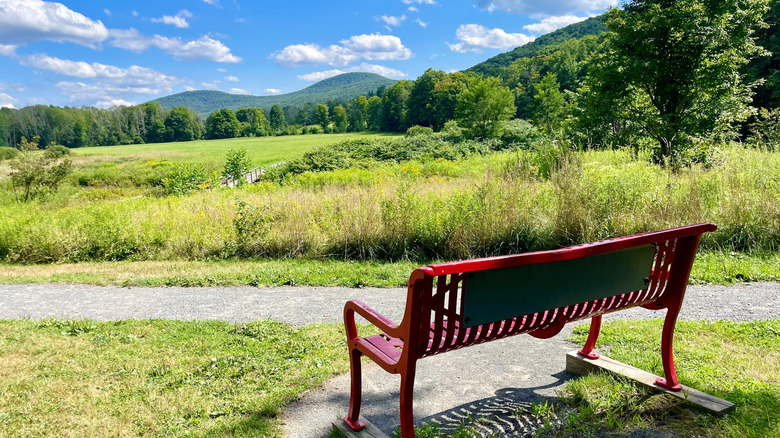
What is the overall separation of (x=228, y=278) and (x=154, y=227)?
3631mm

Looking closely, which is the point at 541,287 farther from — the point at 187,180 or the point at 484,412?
the point at 187,180

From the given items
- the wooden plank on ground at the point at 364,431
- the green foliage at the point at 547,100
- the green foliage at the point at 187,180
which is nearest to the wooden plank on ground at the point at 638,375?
the wooden plank on ground at the point at 364,431

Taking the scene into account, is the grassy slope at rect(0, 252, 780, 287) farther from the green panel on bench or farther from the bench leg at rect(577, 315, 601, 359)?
the green panel on bench

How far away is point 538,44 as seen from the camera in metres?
136

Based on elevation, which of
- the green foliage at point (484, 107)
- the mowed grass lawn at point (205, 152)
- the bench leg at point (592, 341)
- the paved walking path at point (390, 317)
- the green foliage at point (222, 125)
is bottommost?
the paved walking path at point (390, 317)

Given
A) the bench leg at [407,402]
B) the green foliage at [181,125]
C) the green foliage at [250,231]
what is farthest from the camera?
the green foliage at [181,125]

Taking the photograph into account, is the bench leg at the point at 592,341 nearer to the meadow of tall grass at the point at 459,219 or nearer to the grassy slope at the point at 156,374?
the grassy slope at the point at 156,374

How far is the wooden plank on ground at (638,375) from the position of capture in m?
2.92

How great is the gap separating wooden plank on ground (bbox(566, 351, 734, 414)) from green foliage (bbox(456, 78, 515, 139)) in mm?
46975

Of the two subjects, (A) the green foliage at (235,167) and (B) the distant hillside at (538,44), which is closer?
(A) the green foliage at (235,167)

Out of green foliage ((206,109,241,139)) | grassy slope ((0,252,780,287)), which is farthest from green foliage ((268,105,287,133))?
grassy slope ((0,252,780,287))

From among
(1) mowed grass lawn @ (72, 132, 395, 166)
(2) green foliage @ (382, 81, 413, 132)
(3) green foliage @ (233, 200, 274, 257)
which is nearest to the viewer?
(3) green foliage @ (233, 200, 274, 257)

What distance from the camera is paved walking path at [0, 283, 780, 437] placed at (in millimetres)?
3238

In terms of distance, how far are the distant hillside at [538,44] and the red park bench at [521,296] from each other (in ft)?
424
